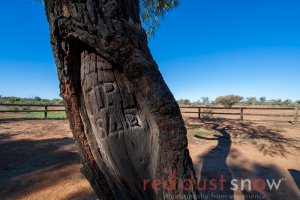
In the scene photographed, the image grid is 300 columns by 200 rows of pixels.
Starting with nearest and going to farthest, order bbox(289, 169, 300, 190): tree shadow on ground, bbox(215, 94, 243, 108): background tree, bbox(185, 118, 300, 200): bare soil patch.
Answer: bbox(185, 118, 300, 200): bare soil patch → bbox(289, 169, 300, 190): tree shadow on ground → bbox(215, 94, 243, 108): background tree

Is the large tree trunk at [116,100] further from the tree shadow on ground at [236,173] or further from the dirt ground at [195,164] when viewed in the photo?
the tree shadow on ground at [236,173]

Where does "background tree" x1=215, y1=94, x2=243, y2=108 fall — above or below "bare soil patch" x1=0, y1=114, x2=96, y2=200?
above

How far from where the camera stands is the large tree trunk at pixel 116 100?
1.03 m

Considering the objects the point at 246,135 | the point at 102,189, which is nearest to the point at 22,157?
the point at 102,189

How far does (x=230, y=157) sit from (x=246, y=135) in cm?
316

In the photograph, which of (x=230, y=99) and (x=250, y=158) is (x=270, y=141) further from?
(x=230, y=99)

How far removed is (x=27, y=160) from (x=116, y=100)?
478cm

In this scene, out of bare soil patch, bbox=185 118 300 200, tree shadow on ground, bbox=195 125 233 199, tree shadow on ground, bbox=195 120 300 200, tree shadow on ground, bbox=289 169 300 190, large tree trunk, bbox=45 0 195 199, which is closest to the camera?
large tree trunk, bbox=45 0 195 199

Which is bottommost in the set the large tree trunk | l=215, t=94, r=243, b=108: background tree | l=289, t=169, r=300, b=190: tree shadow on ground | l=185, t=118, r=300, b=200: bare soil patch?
l=289, t=169, r=300, b=190: tree shadow on ground

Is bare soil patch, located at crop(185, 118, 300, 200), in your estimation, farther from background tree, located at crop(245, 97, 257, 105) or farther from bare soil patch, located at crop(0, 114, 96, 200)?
background tree, located at crop(245, 97, 257, 105)

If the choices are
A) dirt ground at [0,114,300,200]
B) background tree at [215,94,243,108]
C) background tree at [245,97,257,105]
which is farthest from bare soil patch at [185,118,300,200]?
background tree at [245,97,257,105]

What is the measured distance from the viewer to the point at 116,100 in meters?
1.13

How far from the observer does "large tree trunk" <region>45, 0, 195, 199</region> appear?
3.37ft

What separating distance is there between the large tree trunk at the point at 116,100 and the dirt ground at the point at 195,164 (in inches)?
86.2
